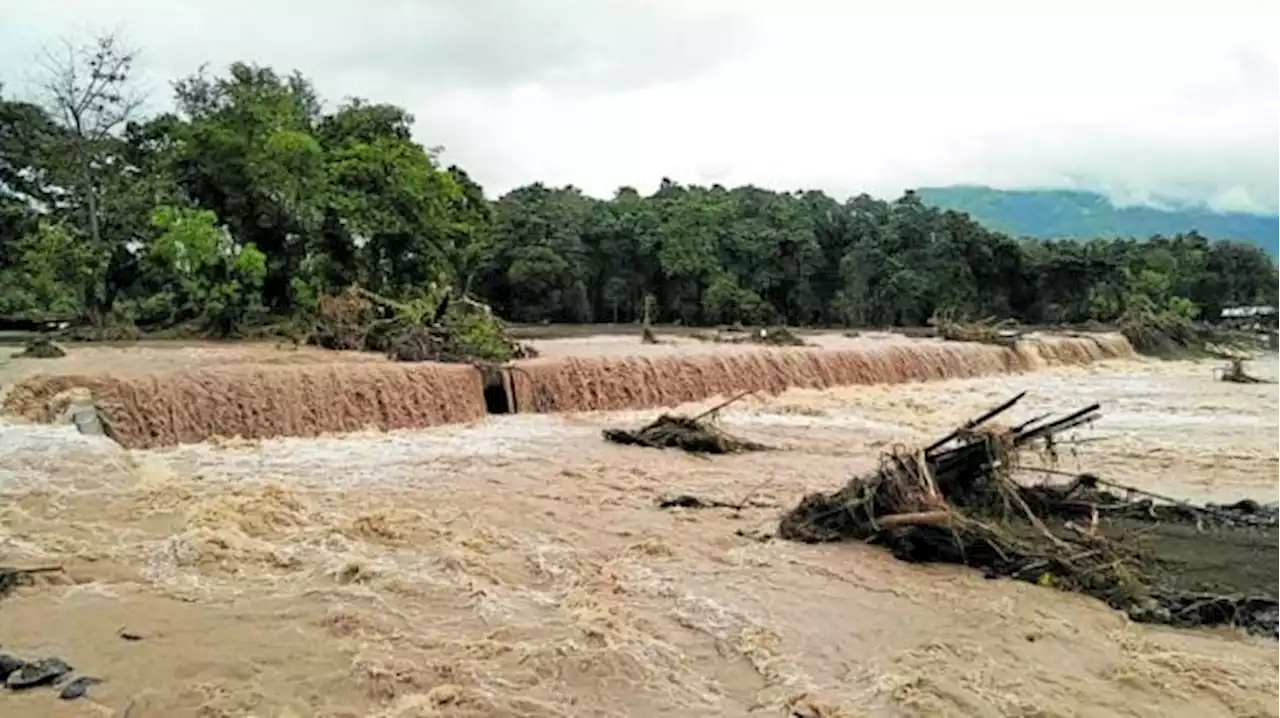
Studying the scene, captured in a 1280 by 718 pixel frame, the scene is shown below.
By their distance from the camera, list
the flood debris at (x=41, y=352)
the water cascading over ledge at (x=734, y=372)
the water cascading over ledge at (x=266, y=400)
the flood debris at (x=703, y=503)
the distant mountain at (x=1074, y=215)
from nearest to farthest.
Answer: the flood debris at (x=703, y=503), the water cascading over ledge at (x=266, y=400), the flood debris at (x=41, y=352), the water cascading over ledge at (x=734, y=372), the distant mountain at (x=1074, y=215)

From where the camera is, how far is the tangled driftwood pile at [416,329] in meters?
15.0

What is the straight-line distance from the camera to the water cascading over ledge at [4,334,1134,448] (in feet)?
36.2

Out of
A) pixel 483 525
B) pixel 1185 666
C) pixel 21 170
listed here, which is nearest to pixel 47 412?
pixel 483 525

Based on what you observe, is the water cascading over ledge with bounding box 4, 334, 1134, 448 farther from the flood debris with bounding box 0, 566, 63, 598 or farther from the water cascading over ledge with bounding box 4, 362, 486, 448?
the flood debris with bounding box 0, 566, 63, 598

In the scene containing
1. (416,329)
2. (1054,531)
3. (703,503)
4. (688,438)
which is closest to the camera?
(1054,531)

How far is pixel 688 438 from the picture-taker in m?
11.2

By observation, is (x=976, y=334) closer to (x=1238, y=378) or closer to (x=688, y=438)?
(x=1238, y=378)

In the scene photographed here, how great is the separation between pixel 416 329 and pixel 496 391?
179 centimetres

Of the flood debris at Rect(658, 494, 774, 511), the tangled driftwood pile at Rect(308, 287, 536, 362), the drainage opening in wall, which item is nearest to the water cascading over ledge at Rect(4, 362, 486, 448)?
the drainage opening in wall

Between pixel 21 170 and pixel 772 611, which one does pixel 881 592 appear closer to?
pixel 772 611

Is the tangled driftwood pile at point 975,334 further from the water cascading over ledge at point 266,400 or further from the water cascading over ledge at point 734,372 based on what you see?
the water cascading over ledge at point 266,400

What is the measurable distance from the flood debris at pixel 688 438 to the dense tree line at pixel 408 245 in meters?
9.20

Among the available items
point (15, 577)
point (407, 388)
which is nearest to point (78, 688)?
point (15, 577)

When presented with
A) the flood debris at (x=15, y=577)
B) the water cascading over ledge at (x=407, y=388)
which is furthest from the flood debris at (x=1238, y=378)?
the flood debris at (x=15, y=577)
